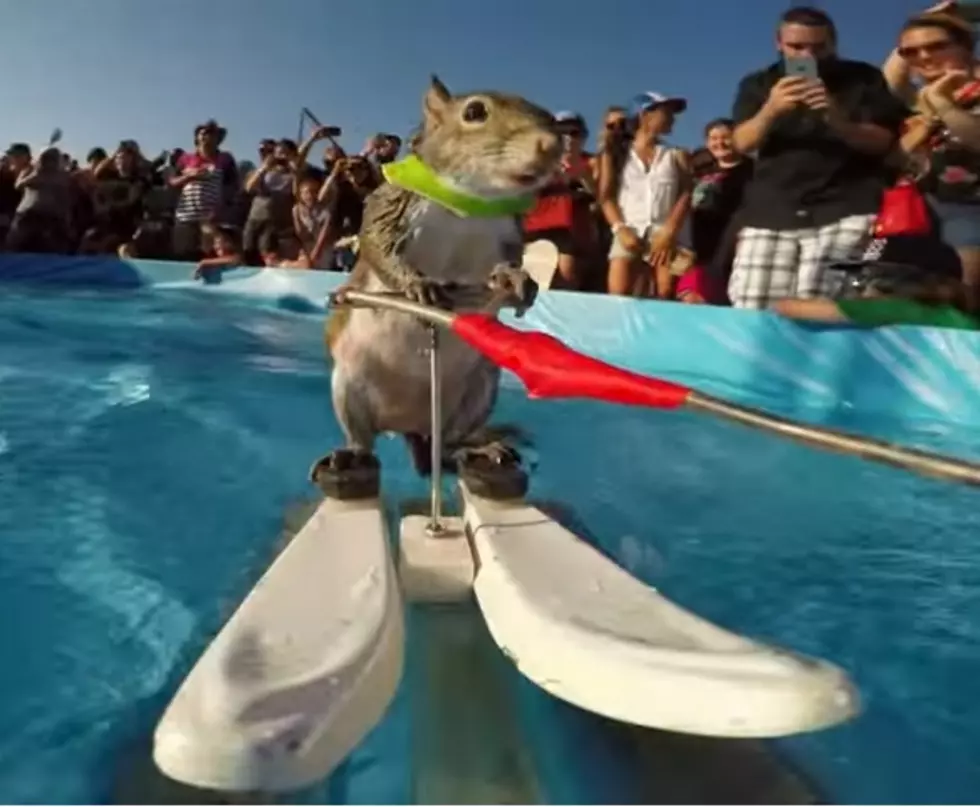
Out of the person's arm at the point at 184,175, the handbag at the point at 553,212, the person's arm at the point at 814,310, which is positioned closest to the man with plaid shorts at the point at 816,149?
the person's arm at the point at 814,310

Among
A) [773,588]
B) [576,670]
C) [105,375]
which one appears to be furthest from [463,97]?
[105,375]

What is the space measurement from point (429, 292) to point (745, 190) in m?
3.77

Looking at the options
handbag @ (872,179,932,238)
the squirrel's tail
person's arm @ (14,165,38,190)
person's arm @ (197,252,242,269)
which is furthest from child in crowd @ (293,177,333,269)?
the squirrel's tail

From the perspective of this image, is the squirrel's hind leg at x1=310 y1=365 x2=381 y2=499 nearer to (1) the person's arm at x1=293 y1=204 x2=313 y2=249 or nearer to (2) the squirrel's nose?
(2) the squirrel's nose

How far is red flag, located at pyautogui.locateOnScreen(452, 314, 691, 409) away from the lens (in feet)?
4.74

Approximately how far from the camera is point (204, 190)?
9711 millimetres

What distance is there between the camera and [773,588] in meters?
2.63

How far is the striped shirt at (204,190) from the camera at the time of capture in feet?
31.8

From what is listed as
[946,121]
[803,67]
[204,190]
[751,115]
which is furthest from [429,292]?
[204,190]

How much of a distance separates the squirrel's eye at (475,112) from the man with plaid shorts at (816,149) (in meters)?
2.13

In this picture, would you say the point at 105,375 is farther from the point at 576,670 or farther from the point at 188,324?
the point at 576,670

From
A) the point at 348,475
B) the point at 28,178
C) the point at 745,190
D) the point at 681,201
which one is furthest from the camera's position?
the point at 28,178

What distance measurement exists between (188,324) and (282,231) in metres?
1.94

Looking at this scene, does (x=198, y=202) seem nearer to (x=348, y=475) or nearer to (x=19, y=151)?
(x=19, y=151)
